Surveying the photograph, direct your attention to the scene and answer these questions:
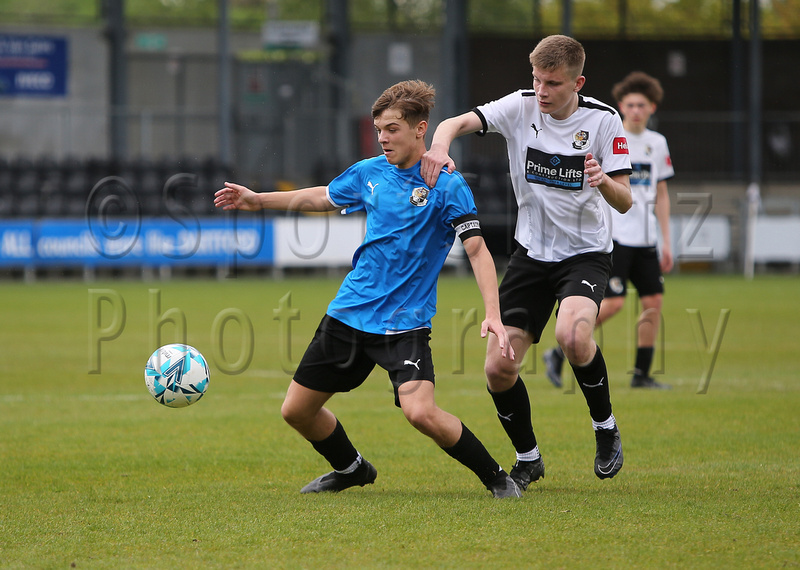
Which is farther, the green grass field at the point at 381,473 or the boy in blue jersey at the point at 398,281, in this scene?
the boy in blue jersey at the point at 398,281

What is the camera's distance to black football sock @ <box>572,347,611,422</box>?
16.5ft

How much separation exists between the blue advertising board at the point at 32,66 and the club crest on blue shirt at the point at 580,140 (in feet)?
89.8

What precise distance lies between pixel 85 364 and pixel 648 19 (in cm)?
2669

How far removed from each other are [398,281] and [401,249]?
15 cm

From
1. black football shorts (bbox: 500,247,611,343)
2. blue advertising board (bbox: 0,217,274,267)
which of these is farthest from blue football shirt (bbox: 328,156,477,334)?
blue advertising board (bbox: 0,217,274,267)

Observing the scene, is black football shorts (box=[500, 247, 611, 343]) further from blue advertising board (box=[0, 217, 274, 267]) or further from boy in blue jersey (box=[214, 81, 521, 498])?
blue advertising board (box=[0, 217, 274, 267])

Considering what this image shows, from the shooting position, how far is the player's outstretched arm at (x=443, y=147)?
446 cm

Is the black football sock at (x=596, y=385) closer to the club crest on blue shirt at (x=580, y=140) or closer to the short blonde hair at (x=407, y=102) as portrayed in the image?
the club crest on blue shirt at (x=580, y=140)

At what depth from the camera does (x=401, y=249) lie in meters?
4.67

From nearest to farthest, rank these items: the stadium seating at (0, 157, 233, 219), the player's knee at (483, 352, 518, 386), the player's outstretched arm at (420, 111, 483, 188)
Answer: the player's outstretched arm at (420, 111, 483, 188) < the player's knee at (483, 352, 518, 386) < the stadium seating at (0, 157, 233, 219)

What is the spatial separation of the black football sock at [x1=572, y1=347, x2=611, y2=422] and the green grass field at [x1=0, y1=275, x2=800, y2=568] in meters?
0.38

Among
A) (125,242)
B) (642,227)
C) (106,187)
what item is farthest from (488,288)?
(106,187)

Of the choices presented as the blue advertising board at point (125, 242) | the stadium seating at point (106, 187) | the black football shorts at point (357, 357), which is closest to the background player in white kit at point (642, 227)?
the black football shorts at point (357, 357)

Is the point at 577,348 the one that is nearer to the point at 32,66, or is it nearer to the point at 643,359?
the point at 643,359
